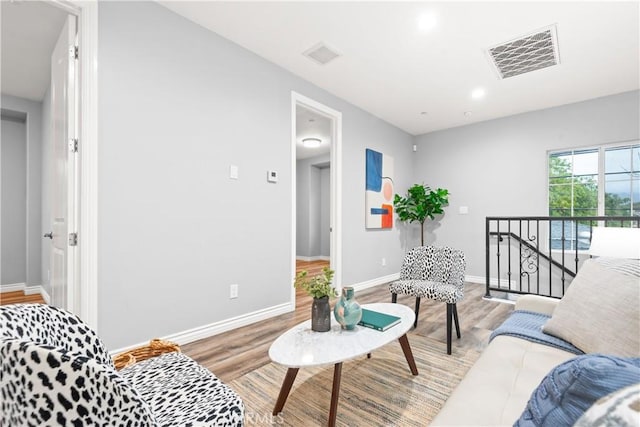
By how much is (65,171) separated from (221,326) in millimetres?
1671

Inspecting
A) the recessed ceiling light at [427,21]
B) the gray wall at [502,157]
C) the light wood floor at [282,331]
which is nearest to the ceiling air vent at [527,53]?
the recessed ceiling light at [427,21]

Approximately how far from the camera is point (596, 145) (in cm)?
399

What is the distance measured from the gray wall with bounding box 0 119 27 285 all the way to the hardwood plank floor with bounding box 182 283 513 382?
3.84 meters

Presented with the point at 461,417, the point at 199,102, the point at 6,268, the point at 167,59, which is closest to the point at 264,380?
the point at 461,417

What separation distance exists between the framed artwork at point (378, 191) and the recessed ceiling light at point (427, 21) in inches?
80.0

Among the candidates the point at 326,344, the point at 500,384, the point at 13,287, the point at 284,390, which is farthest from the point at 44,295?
the point at 500,384

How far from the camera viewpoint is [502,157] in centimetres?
468

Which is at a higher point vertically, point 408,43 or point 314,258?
point 408,43

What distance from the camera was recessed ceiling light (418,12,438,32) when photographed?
2383 millimetres

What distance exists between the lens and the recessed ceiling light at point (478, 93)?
374 cm

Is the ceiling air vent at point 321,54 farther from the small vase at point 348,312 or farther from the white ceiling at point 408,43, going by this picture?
the small vase at point 348,312

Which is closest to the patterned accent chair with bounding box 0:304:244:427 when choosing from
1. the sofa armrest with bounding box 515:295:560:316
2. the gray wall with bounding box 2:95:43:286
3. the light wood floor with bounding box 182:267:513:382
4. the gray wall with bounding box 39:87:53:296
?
the light wood floor with bounding box 182:267:513:382

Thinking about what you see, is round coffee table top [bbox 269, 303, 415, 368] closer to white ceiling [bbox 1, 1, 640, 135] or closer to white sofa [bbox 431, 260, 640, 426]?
white sofa [bbox 431, 260, 640, 426]

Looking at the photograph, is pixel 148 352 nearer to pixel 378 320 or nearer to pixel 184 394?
pixel 184 394
